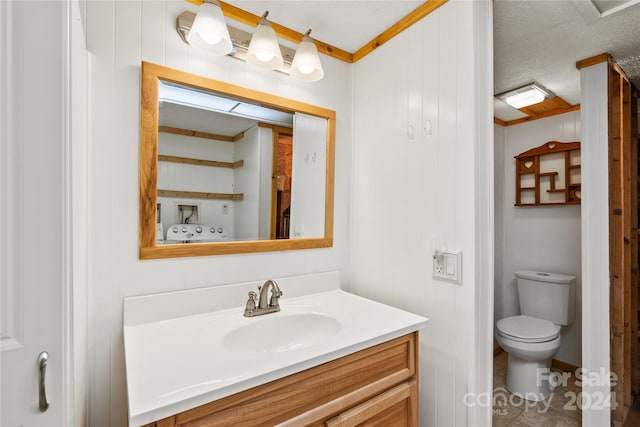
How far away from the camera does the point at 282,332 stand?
1.25 m

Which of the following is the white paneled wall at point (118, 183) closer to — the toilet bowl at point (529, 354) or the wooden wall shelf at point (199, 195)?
the wooden wall shelf at point (199, 195)

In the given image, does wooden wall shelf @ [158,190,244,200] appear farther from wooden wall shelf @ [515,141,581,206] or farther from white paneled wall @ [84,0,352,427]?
wooden wall shelf @ [515,141,581,206]

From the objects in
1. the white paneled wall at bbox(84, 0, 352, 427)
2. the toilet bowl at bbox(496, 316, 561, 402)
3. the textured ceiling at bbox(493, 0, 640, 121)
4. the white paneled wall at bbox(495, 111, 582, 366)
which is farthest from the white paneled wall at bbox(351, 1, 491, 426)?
the white paneled wall at bbox(495, 111, 582, 366)

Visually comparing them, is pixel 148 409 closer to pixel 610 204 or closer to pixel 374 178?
pixel 374 178

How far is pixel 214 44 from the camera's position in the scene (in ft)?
3.97

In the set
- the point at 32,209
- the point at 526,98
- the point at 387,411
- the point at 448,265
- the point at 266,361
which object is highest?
the point at 526,98

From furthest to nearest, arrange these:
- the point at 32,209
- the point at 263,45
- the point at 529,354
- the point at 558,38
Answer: the point at 529,354 < the point at 558,38 < the point at 263,45 < the point at 32,209

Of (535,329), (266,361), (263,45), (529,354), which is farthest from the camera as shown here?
(535,329)

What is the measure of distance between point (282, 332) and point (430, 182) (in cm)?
91

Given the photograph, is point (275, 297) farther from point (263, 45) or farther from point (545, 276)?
point (545, 276)

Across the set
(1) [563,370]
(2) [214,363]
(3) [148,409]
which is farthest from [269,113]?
(1) [563,370]

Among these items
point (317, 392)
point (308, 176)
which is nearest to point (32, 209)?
point (317, 392)

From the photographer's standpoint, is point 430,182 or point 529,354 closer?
point 430,182

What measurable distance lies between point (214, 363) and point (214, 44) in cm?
117
